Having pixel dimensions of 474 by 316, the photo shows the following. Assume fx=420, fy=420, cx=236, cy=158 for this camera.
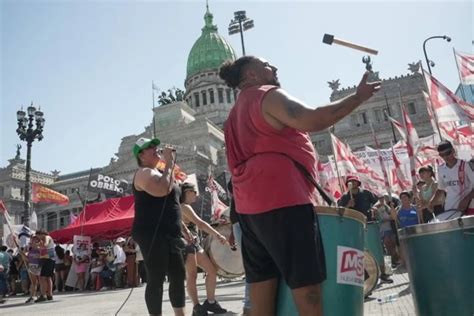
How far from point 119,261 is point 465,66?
1223 centimetres

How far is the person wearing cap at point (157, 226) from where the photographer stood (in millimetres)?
3707

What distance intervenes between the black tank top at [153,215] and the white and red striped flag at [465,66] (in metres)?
10.0

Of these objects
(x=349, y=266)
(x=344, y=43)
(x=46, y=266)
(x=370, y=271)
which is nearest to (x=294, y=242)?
(x=349, y=266)

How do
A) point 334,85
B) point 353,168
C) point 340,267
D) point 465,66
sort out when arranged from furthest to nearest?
point 334,85
point 353,168
point 465,66
point 340,267


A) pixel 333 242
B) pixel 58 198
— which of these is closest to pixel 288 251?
pixel 333 242

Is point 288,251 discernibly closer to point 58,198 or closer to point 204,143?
point 58,198

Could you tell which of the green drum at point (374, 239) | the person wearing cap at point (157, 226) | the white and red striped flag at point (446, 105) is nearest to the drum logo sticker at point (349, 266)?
the person wearing cap at point (157, 226)

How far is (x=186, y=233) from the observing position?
16.8 feet

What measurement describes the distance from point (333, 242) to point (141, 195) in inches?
83.6

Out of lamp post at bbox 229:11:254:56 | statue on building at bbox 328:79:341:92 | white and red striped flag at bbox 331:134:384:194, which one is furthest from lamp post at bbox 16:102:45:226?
statue on building at bbox 328:79:341:92

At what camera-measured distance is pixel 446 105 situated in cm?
998

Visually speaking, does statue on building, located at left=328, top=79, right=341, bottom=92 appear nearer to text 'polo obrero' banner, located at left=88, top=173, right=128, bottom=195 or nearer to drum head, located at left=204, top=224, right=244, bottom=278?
text 'polo obrero' banner, located at left=88, top=173, right=128, bottom=195

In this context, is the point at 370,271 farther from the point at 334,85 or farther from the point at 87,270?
the point at 334,85

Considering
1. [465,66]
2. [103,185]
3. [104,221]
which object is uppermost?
[103,185]
